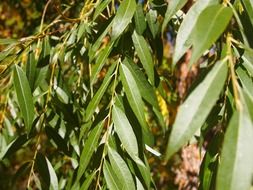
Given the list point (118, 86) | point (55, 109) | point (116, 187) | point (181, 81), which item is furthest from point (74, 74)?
point (181, 81)

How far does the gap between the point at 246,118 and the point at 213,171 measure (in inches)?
13.0

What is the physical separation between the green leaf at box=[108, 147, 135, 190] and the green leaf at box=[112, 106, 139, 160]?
0.15 ft

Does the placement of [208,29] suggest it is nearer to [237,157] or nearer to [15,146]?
[237,157]

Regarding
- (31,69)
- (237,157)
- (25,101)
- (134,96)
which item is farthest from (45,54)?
(237,157)

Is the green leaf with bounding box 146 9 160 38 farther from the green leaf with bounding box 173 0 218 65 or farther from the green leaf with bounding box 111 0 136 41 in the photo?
the green leaf with bounding box 173 0 218 65

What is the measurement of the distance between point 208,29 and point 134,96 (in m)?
0.33

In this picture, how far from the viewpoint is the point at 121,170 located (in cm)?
96

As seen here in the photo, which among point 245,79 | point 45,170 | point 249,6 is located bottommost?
point 45,170

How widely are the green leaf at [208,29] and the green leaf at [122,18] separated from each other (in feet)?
1.03

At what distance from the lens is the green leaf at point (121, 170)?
0.95 meters

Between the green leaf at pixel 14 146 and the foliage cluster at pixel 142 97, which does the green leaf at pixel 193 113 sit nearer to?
the foliage cluster at pixel 142 97

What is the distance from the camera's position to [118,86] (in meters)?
1.14

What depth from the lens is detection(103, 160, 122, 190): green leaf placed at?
97 centimetres

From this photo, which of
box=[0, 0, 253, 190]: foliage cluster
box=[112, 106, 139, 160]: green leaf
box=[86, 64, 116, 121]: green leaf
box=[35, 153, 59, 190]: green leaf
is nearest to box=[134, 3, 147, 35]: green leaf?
box=[0, 0, 253, 190]: foliage cluster
